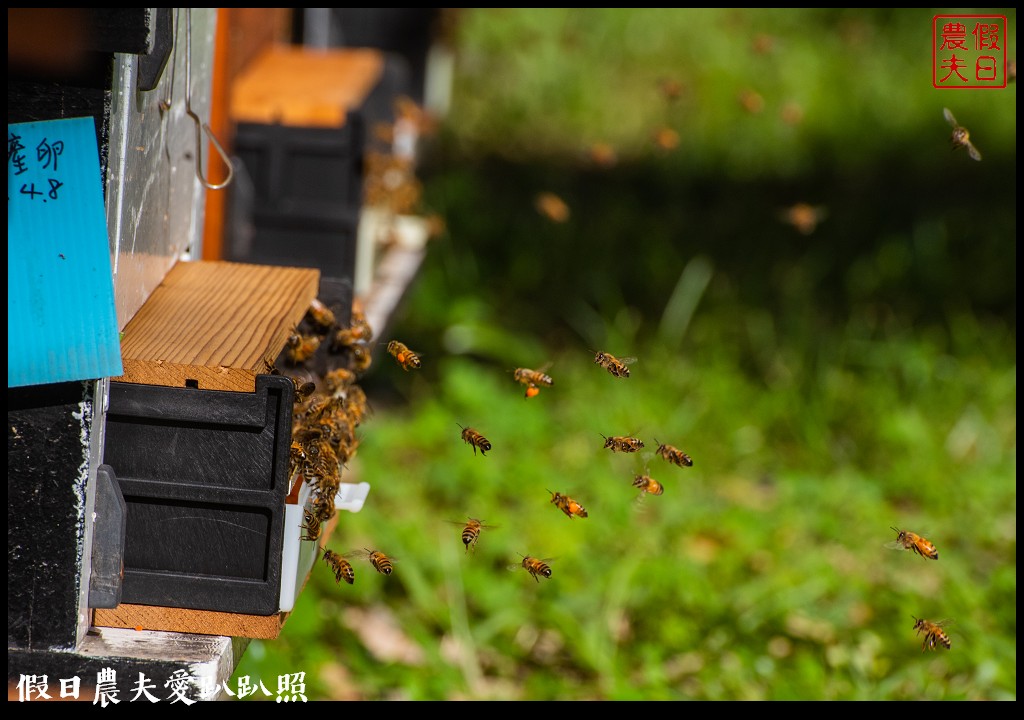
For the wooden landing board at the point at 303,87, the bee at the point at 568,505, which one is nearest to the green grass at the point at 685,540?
the bee at the point at 568,505

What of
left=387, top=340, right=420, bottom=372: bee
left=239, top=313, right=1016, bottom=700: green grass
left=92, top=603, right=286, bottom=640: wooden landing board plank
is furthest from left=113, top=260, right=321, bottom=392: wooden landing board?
left=239, top=313, right=1016, bottom=700: green grass

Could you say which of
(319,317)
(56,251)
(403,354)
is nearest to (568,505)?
(403,354)

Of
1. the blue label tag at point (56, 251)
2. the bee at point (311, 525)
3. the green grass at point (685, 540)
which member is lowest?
the green grass at point (685, 540)

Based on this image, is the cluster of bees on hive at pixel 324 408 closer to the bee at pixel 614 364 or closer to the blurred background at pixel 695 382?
the bee at pixel 614 364

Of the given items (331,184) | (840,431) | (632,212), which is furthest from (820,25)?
(331,184)

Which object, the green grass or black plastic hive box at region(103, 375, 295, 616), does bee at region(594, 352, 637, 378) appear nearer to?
black plastic hive box at region(103, 375, 295, 616)

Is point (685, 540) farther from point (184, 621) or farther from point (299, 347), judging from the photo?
point (184, 621)

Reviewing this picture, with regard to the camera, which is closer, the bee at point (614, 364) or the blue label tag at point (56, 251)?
the blue label tag at point (56, 251)
